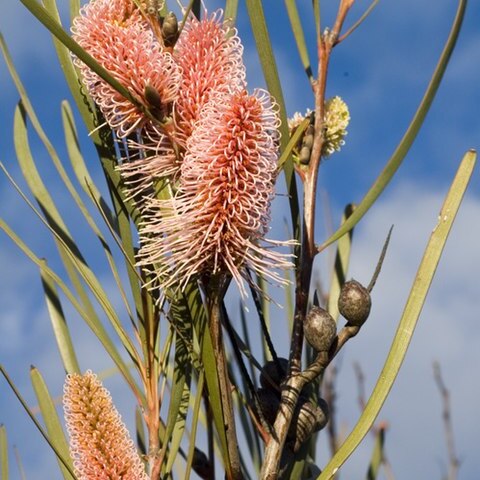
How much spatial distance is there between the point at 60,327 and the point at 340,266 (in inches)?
12.6

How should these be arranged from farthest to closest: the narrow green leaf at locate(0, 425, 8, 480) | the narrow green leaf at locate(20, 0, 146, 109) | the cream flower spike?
1. the cream flower spike
2. the narrow green leaf at locate(0, 425, 8, 480)
3. the narrow green leaf at locate(20, 0, 146, 109)

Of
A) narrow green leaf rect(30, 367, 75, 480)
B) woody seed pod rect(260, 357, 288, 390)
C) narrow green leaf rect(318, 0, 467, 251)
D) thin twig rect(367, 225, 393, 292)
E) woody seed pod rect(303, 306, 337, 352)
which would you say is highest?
narrow green leaf rect(318, 0, 467, 251)

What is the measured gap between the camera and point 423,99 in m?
0.64

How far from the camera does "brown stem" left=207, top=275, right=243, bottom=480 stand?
670mm

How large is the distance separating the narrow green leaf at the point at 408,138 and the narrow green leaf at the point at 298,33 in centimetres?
18

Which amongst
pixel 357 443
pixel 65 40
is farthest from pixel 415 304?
pixel 65 40

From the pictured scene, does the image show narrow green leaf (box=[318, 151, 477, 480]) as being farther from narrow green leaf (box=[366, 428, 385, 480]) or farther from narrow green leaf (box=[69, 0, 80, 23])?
narrow green leaf (box=[69, 0, 80, 23])

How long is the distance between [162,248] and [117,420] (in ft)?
0.51

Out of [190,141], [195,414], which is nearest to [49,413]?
[195,414]

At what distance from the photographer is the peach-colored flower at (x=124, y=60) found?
0.69 meters

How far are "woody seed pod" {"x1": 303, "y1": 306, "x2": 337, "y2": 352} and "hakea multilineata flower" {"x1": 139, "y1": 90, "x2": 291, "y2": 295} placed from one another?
78 millimetres

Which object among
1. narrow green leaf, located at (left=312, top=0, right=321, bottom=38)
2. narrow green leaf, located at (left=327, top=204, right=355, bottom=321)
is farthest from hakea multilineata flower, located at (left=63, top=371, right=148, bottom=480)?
narrow green leaf, located at (left=312, top=0, right=321, bottom=38)

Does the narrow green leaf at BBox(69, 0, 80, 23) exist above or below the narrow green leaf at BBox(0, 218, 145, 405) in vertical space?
above

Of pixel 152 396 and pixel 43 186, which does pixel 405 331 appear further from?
pixel 43 186
